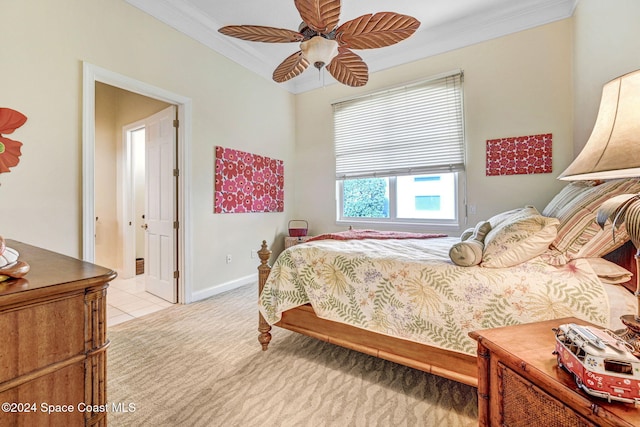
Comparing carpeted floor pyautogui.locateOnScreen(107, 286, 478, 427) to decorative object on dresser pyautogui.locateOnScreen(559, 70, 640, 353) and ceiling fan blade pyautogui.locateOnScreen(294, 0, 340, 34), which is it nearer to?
decorative object on dresser pyautogui.locateOnScreen(559, 70, 640, 353)

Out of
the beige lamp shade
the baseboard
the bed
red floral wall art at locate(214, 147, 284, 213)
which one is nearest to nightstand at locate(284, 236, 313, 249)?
red floral wall art at locate(214, 147, 284, 213)

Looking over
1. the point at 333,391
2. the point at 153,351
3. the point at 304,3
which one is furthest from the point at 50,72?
the point at 333,391

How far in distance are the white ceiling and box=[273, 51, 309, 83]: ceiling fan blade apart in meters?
0.85

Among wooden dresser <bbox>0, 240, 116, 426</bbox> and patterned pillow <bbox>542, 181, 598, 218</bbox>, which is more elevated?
patterned pillow <bbox>542, 181, 598, 218</bbox>

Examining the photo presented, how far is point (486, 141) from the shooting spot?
3162mm

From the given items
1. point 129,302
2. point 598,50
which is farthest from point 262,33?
point 129,302

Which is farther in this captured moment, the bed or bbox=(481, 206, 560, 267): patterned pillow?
bbox=(481, 206, 560, 267): patterned pillow

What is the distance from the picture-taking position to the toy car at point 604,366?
1.92 ft

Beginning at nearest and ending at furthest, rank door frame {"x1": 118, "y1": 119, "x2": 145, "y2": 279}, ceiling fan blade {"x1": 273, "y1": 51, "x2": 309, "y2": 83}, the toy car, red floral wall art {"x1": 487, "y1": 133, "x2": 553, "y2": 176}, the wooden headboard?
the toy car
the wooden headboard
ceiling fan blade {"x1": 273, "y1": 51, "x2": 309, "y2": 83}
red floral wall art {"x1": 487, "y1": 133, "x2": 553, "y2": 176}
door frame {"x1": 118, "y1": 119, "x2": 145, "y2": 279}

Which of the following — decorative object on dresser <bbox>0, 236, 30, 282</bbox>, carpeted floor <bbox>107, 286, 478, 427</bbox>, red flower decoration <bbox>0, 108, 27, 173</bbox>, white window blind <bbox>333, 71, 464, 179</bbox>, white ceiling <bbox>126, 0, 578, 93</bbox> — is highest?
white ceiling <bbox>126, 0, 578, 93</bbox>

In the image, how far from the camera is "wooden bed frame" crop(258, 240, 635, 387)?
1401 millimetres

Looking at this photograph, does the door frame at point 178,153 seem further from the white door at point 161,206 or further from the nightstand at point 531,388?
the nightstand at point 531,388

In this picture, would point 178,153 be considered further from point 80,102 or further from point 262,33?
point 262,33

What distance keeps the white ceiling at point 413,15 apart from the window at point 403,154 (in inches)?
19.4
